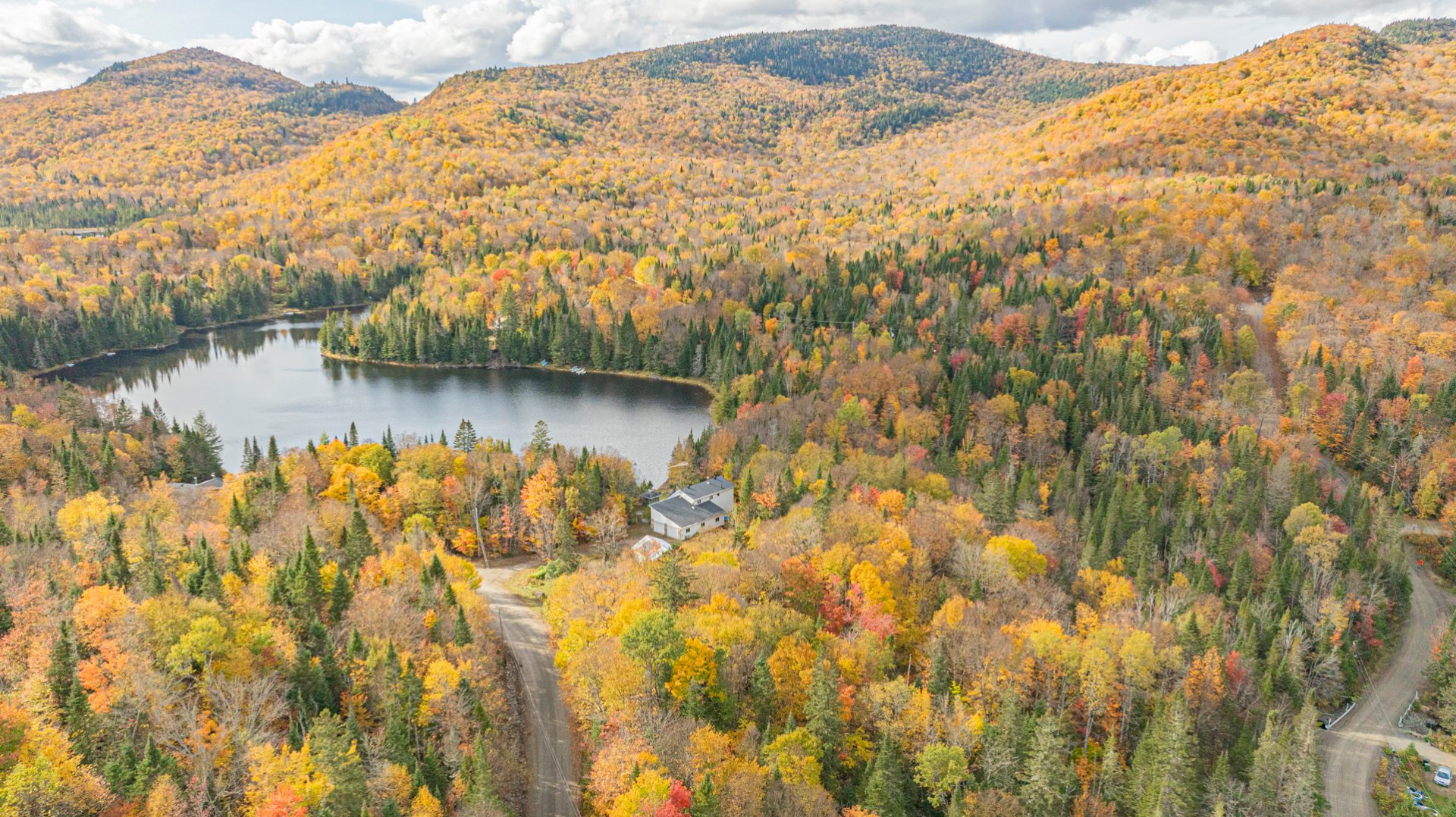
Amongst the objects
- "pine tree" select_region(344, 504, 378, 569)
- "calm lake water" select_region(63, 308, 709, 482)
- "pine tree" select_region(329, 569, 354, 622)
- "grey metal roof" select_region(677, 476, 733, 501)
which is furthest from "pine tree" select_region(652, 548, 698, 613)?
"calm lake water" select_region(63, 308, 709, 482)

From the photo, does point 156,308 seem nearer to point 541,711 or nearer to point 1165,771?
point 541,711

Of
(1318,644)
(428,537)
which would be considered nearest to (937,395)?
(1318,644)

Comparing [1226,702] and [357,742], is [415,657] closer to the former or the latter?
[357,742]

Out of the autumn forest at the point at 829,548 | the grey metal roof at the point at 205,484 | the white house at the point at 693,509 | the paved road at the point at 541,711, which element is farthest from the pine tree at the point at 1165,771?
the grey metal roof at the point at 205,484

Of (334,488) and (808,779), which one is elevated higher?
(334,488)

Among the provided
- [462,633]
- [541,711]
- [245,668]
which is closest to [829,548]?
[541,711]

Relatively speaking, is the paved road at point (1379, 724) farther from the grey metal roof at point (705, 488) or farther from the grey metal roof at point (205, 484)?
the grey metal roof at point (205, 484)
